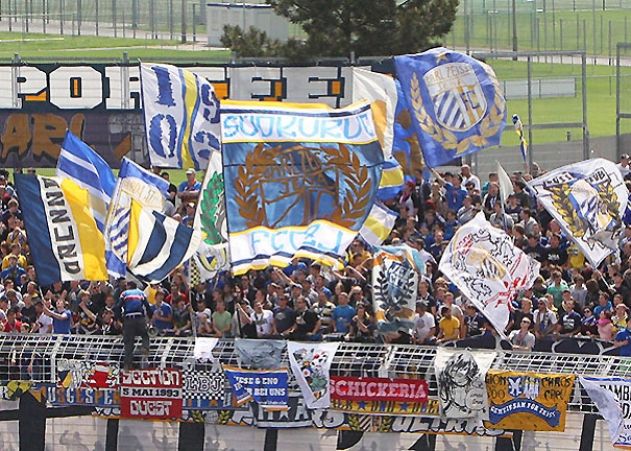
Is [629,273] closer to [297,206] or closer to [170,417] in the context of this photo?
[297,206]

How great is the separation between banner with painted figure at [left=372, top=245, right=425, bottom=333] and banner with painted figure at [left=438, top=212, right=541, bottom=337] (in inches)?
16.3

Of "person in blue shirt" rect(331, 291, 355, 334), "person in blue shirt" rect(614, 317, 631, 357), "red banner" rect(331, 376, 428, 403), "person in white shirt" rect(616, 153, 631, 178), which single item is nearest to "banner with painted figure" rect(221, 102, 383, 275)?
"person in blue shirt" rect(331, 291, 355, 334)

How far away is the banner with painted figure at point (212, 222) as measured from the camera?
71.5ft

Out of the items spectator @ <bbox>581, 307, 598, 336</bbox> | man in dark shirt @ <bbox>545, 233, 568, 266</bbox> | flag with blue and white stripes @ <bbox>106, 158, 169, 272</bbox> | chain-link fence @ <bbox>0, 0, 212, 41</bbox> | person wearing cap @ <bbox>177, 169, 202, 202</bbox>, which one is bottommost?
spectator @ <bbox>581, 307, 598, 336</bbox>

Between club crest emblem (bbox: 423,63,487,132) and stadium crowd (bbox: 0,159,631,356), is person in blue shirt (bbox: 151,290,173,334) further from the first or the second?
club crest emblem (bbox: 423,63,487,132)

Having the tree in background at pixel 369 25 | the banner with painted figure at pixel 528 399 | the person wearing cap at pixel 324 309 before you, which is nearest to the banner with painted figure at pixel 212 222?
the person wearing cap at pixel 324 309

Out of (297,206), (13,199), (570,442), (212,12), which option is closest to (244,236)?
(297,206)

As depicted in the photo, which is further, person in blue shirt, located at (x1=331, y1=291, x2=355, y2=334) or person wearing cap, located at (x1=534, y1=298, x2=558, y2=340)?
person in blue shirt, located at (x1=331, y1=291, x2=355, y2=334)

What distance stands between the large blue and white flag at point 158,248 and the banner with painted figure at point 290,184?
2.09 ft

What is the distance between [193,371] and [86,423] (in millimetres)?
1434

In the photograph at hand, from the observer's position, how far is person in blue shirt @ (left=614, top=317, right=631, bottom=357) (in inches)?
769

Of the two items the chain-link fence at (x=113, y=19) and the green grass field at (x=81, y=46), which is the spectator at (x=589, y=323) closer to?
the green grass field at (x=81, y=46)

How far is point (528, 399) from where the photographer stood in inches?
762

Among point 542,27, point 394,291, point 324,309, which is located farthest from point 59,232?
point 542,27
